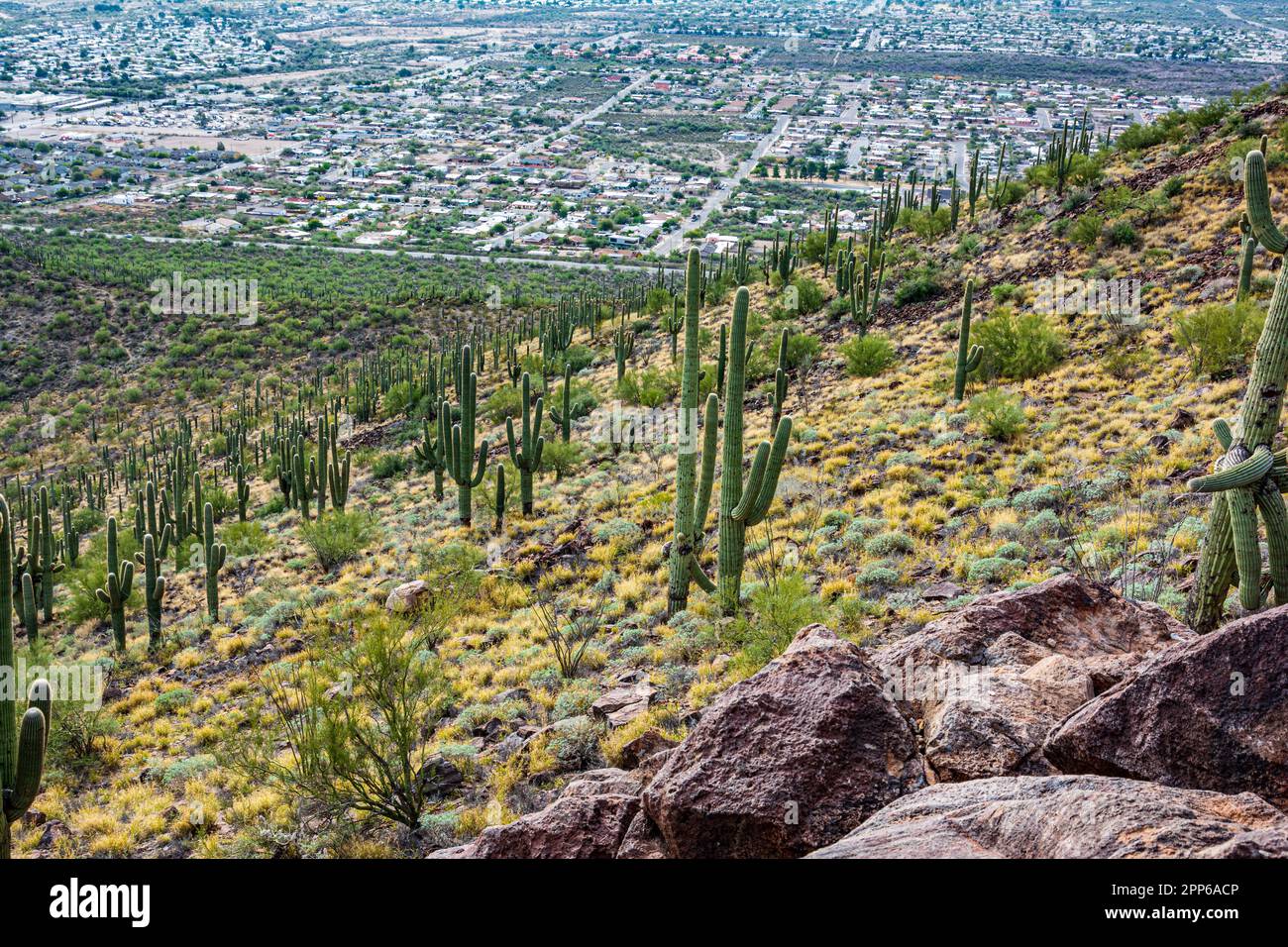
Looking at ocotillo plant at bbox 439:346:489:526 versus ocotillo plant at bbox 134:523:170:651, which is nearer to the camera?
ocotillo plant at bbox 134:523:170:651

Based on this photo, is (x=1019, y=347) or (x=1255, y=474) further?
(x=1019, y=347)

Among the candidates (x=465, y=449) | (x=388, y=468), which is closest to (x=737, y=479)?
(x=465, y=449)

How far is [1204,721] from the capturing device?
504 centimetres

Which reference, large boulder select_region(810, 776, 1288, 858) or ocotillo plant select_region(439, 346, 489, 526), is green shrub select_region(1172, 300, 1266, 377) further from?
large boulder select_region(810, 776, 1288, 858)

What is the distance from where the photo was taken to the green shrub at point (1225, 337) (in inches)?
675

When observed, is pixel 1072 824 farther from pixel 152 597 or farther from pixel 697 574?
pixel 152 597

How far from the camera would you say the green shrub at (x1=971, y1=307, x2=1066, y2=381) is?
67.7ft

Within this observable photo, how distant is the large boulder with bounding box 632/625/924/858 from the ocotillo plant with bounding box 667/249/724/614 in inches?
235

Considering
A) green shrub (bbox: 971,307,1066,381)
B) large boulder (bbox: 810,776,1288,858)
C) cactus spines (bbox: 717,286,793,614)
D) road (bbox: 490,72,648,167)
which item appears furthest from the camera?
road (bbox: 490,72,648,167)

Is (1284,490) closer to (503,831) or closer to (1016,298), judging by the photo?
(503,831)

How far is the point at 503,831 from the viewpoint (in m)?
6.01

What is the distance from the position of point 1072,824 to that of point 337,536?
17497 millimetres

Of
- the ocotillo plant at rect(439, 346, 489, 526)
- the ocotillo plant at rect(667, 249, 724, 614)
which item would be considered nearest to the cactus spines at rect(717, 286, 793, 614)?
the ocotillo plant at rect(667, 249, 724, 614)
